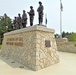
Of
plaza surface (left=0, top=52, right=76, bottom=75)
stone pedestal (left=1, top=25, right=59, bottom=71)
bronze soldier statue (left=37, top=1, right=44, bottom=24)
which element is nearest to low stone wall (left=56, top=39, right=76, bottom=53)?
stone pedestal (left=1, top=25, right=59, bottom=71)

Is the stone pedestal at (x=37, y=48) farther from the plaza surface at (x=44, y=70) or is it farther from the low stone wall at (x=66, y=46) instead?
the low stone wall at (x=66, y=46)

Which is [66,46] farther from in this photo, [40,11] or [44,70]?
[44,70]

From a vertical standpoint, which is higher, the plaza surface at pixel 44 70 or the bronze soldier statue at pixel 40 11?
the bronze soldier statue at pixel 40 11

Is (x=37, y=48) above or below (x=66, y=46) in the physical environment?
below

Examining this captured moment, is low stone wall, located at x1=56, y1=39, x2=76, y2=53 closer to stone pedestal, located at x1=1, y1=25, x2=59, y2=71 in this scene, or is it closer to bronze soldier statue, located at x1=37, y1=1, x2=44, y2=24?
stone pedestal, located at x1=1, y1=25, x2=59, y2=71

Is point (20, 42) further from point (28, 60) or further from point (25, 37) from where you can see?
point (28, 60)

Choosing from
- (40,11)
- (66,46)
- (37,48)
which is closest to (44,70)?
(37,48)

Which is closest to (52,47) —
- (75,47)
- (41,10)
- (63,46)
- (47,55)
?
(47,55)

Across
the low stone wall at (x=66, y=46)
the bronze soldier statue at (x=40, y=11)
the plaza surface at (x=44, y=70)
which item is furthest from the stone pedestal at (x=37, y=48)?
the low stone wall at (x=66, y=46)

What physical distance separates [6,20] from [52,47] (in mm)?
25465

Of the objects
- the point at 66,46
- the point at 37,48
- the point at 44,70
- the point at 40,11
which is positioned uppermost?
the point at 40,11

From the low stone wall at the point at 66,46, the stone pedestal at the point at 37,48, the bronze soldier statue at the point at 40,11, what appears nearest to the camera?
the stone pedestal at the point at 37,48

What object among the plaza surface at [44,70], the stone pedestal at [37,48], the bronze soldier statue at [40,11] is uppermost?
the bronze soldier statue at [40,11]

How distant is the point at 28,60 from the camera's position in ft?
26.6
